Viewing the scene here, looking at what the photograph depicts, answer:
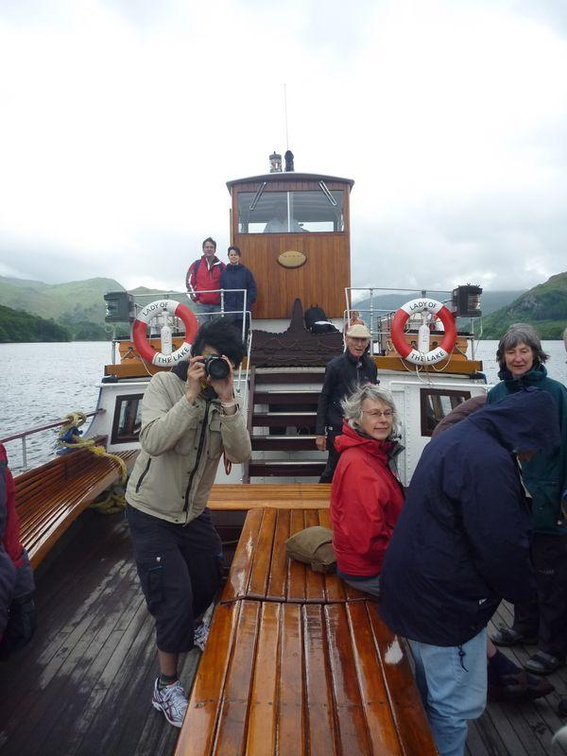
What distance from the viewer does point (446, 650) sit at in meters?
1.74

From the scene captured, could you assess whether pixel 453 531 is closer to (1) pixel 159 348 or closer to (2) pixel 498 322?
(1) pixel 159 348

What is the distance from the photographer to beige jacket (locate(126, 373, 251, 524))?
229cm

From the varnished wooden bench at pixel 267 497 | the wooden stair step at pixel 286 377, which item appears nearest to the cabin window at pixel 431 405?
the wooden stair step at pixel 286 377

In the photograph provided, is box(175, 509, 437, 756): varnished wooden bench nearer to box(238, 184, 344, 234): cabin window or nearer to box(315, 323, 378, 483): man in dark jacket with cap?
box(315, 323, 378, 483): man in dark jacket with cap

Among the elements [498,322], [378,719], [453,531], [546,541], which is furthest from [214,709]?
[498,322]

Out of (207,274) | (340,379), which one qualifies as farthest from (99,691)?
(207,274)

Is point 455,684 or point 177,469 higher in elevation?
point 177,469

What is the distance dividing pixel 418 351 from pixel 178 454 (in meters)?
4.48

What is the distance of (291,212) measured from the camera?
852 cm

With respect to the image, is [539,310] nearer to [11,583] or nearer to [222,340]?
[222,340]

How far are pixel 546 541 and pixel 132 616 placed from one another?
2696 mm

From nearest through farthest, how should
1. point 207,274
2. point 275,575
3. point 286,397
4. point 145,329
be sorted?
point 275,575 < point 286,397 < point 145,329 < point 207,274

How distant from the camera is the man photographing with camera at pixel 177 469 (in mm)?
2201

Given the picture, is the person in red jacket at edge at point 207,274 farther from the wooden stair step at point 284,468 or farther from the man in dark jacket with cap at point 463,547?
the man in dark jacket with cap at point 463,547
